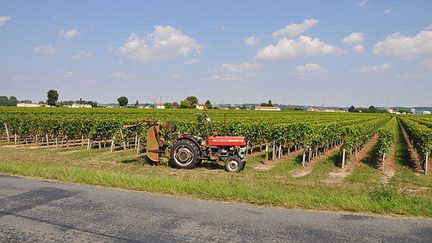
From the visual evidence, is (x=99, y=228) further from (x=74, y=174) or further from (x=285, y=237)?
(x=74, y=174)

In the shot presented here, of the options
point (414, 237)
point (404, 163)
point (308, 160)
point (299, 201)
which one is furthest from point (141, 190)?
point (404, 163)

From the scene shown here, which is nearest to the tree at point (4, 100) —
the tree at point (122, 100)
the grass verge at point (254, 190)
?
the tree at point (122, 100)

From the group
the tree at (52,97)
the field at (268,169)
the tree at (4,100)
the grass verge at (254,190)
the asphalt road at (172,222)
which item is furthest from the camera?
the tree at (4,100)

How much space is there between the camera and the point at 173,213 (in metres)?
5.88

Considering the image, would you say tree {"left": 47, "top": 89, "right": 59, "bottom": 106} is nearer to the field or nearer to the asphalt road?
the field

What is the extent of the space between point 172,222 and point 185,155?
7946 millimetres

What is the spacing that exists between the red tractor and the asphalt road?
20.8 ft

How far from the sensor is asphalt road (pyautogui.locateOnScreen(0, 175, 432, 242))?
15.8 feet

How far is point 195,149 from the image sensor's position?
1328cm

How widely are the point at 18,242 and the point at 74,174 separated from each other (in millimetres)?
4627

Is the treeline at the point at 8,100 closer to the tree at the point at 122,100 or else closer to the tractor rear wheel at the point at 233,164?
the tree at the point at 122,100

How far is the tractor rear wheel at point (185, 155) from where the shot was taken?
13242 mm

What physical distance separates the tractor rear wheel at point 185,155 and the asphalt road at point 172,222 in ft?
20.5

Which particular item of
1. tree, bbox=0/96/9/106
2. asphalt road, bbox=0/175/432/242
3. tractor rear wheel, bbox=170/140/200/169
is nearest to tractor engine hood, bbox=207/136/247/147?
tractor rear wheel, bbox=170/140/200/169
